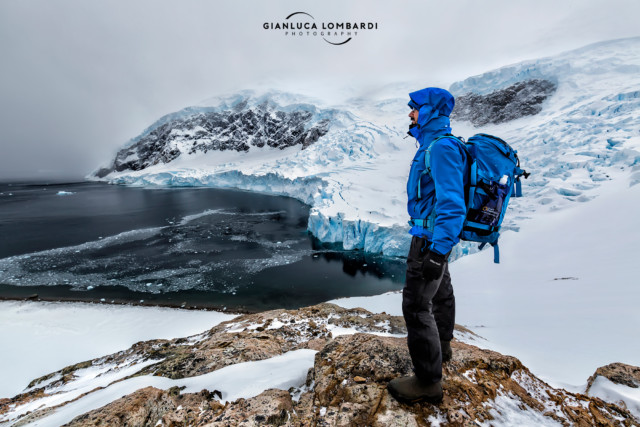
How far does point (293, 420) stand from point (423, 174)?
2145 mm

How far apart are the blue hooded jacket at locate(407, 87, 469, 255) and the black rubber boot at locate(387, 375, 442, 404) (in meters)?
1.02

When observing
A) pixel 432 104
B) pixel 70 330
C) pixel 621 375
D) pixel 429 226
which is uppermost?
pixel 432 104

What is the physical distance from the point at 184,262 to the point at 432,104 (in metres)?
22.0

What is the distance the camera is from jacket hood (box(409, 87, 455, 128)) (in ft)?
7.04

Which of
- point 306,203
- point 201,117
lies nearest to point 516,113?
point 306,203

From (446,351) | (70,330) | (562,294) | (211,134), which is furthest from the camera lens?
(211,134)

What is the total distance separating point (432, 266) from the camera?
6.21ft

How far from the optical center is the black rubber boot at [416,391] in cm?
201

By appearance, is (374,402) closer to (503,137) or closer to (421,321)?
(421,321)

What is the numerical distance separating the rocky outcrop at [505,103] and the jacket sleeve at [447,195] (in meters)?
40.6

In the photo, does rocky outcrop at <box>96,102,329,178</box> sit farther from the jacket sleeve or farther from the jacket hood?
the jacket sleeve

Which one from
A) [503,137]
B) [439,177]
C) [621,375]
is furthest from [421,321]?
[503,137]

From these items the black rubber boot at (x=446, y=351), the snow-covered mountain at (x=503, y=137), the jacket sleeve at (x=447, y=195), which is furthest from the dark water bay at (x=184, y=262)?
the jacket sleeve at (x=447, y=195)

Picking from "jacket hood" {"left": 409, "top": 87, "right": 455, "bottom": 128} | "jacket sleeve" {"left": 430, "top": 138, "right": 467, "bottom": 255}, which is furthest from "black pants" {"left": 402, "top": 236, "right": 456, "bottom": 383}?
"jacket hood" {"left": 409, "top": 87, "right": 455, "bottom": 128}
